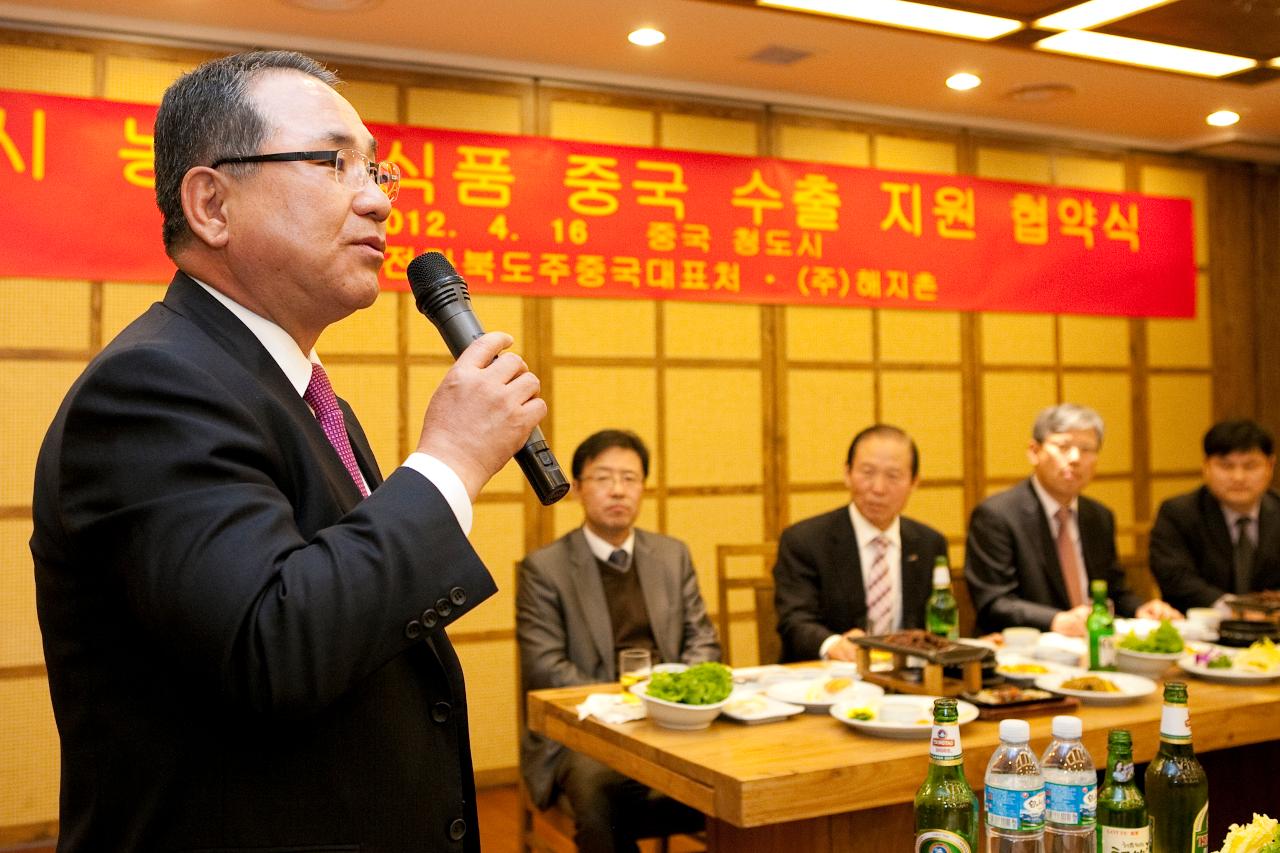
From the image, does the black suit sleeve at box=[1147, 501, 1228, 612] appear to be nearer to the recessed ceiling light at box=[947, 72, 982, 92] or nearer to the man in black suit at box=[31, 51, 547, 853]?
the recessed ceiling light at box=[947, 72, 982, 92]

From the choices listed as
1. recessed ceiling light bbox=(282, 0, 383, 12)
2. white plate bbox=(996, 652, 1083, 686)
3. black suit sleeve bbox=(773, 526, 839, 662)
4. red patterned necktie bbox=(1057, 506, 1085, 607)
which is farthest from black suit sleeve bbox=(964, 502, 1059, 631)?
recessed ceiling light bbox=(282, 0, 383, 12)

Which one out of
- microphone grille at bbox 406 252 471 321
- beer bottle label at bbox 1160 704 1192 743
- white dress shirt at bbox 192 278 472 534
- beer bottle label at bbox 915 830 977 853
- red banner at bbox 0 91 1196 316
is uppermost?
red banner at bbox 0 91 1196 316

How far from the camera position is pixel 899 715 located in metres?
2.19

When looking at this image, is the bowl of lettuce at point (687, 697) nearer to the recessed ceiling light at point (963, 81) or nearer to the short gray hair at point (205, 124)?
the short gray hair at point (205, 124)

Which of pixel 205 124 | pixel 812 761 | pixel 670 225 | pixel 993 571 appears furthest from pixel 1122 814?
pixel 670 225

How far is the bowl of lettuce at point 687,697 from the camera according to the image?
2.12 metres

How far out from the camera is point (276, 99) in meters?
1.06

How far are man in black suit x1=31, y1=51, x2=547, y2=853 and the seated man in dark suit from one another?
273 centimetres

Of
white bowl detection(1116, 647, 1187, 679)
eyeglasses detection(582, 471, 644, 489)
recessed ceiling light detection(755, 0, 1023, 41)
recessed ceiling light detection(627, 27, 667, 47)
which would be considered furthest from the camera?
recessed ceiling light detection(627, 27, 667, 47)

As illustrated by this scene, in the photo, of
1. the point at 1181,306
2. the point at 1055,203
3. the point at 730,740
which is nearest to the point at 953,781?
the point at 730,740

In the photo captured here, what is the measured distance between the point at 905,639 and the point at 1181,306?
13.3 feet

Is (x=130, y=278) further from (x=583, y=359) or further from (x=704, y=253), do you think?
(x=704, y=253)

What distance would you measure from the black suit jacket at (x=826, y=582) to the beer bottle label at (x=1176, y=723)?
1.69m

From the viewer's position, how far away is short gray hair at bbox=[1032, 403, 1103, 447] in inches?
140
